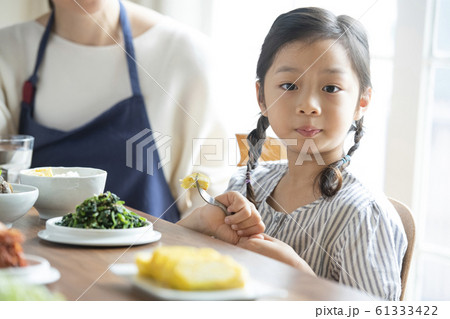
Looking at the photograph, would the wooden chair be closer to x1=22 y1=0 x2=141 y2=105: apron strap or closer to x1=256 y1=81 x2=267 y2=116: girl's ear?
x1=256 y1=81 x2=267 y2=116: girl's ear

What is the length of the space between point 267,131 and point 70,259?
0.34m

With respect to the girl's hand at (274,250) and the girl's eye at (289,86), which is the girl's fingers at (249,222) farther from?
the girl's eye at (289,86)

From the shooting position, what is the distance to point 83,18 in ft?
2.11

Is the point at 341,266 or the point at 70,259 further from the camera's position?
the point at 341,266

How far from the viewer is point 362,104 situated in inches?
24.0

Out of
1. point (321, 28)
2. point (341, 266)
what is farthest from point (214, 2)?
point (341, 266)

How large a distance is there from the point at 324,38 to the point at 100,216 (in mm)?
288

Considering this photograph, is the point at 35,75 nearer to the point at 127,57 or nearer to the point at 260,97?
the point at 127,57

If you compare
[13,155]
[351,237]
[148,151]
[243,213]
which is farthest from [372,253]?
[13,155]

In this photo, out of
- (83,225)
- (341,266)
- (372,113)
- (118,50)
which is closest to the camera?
(83,225)

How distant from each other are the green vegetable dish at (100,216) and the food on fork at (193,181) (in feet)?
0.35

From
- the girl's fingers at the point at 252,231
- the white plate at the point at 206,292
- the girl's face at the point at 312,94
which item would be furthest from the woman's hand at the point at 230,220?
the white plate at the point at 206,292

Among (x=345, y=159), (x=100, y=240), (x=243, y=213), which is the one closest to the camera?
(x=100, y=240)

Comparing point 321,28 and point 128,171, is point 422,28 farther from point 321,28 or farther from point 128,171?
point 128,171
